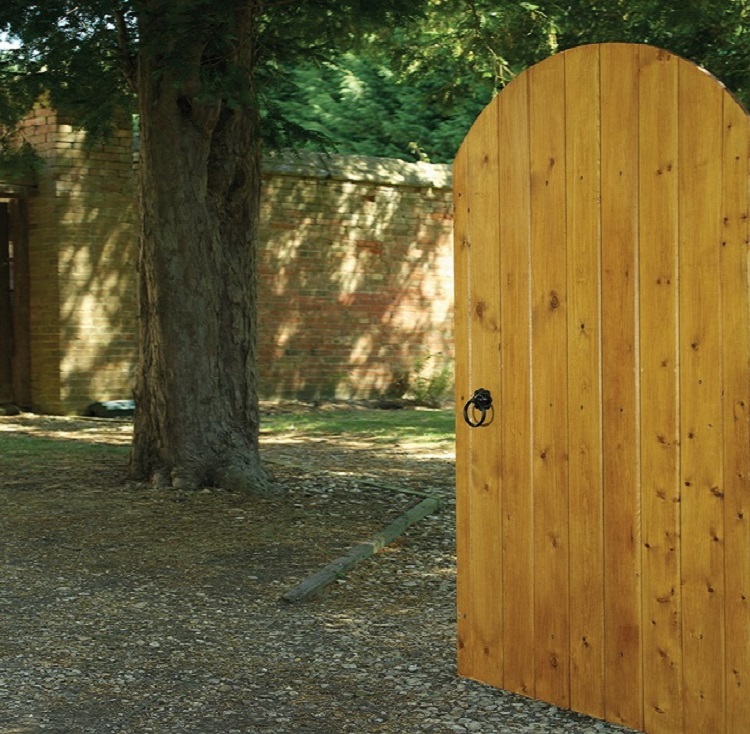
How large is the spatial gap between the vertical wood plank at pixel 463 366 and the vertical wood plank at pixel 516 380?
0.18 meters

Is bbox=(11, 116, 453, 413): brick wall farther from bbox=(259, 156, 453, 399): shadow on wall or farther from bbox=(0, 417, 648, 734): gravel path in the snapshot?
bbox=(0, 417, 648, 734): gravel path

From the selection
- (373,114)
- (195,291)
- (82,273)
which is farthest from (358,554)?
(373,114)

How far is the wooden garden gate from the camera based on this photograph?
3.93 m

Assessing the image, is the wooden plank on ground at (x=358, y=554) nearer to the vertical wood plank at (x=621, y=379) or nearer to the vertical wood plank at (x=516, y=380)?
the vertical wood plank at (x=516, y=380)

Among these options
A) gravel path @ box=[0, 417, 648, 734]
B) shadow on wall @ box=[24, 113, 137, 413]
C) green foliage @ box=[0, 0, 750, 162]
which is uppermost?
green foliage @ box=[0, 0, 750, 162]

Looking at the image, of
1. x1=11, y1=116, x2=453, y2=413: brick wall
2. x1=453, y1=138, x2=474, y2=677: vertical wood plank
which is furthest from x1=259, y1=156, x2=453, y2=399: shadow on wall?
x1=453, y1=138, x2=474, y2=677: vertical wood plank

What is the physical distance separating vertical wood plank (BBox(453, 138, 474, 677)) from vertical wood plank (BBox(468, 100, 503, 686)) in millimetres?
22

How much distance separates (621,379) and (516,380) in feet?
1.60

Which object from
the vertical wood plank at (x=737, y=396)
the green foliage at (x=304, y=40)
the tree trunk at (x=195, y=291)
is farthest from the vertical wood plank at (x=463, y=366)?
the tree trunk at (x=195, y=291)

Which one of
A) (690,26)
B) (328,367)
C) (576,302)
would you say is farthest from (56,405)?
(576,302)

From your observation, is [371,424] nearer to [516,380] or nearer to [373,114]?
[516,380]

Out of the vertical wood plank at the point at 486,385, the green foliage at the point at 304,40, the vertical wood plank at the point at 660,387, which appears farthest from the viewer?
the green foliage at the point at 304,40

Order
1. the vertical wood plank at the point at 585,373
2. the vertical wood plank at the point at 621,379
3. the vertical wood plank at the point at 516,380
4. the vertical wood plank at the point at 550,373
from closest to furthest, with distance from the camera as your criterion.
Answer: the vertical wood plank at the point at 621,379 < the vertical wood plank at the point at 585,373 < the vertical wood plank at the point at 550,373 < the vertical wood plank at the point at 516,380

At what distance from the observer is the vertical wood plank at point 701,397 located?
392 centimetres
